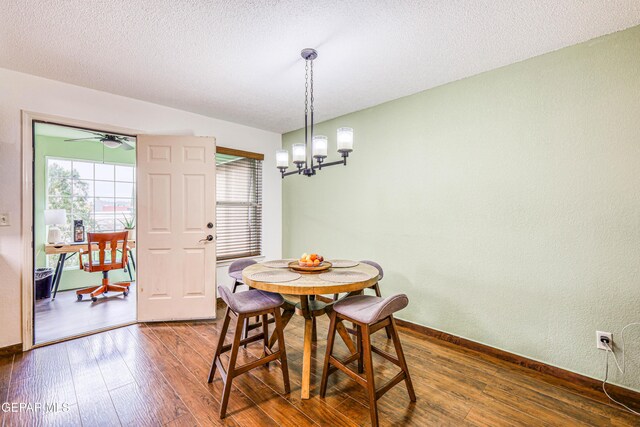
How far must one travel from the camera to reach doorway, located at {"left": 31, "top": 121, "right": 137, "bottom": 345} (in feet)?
12.2

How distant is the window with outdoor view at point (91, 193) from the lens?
4562mm

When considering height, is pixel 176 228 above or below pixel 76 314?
above

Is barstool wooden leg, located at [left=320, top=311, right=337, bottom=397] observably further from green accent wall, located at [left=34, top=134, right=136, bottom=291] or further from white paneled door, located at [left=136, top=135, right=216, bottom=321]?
green accent wall, located at [left=34, top=134, right=136, bottom=291]

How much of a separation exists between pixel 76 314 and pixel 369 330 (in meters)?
3.76

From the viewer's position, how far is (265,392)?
6.37 feet

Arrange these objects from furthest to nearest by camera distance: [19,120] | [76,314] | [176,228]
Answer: [76,314] → [176,228] → [19,120]

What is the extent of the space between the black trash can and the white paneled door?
81.8 inches

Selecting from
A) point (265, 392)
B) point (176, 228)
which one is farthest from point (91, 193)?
point (265, 392)

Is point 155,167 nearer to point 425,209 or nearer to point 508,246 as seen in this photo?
point 425,209

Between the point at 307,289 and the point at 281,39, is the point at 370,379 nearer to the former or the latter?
the point at 307,289

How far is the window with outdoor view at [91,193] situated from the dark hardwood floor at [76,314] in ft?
3.52

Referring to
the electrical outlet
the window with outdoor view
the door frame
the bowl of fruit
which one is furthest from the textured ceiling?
the window with outdoor view

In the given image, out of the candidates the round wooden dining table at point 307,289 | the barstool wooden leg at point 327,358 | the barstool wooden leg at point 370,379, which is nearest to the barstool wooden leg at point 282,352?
the round wooden dining table at point 307,289

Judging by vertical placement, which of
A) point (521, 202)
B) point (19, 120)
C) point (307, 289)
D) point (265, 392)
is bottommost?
point (265, 392)
